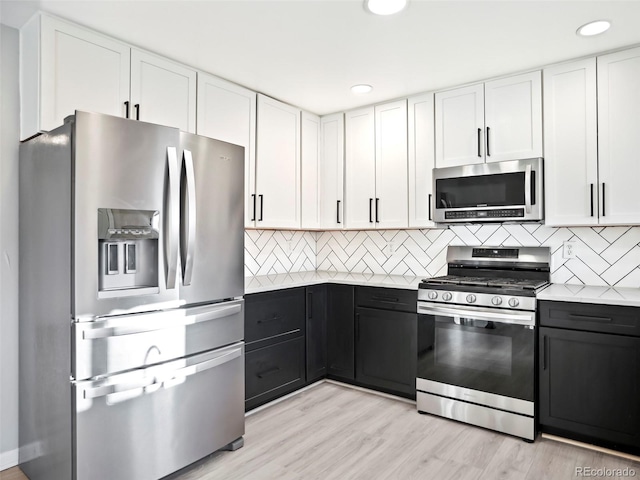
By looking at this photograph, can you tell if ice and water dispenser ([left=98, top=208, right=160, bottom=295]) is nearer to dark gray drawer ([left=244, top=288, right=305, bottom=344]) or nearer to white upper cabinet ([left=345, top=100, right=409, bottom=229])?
dark gray drawer ([left=244, top=288, right=305, bottom=344])

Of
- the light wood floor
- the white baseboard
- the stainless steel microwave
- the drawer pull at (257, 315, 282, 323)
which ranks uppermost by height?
the stainless steel microwave

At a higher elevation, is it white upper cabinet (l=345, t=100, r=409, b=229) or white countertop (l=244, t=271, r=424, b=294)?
white upper cabinet (l=345, t=100, r=409, b=229)

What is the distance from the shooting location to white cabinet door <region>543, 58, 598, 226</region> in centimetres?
265

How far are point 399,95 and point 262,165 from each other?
48.4 inches

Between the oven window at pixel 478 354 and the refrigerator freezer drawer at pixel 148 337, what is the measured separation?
4.44 ft

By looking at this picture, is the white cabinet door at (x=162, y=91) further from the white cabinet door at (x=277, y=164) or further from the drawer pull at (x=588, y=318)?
the drawer pull at (x=588, y=318)

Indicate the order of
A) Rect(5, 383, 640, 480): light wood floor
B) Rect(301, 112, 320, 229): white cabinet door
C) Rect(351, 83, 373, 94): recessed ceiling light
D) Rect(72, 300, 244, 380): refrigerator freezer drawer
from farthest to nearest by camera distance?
Rect(301, 112, 320, 229): white cabinet door, Rect(351, 83, 373, 94): recessed ceiling light, Rect(5, 383, 640, 480): light wood floor, Rect(72, 300, 244, 380): refrigerator freezer drawer

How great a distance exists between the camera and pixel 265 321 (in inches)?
A: 115

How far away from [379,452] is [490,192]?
73.4 inches

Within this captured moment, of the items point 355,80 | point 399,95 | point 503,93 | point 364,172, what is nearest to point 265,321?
point 364,172

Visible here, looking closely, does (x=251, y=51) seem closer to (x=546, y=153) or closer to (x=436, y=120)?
(x=436, y=120)

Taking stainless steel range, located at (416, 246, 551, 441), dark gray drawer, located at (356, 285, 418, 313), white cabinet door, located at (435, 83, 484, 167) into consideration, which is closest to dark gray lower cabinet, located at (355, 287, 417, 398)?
dark gray drawer, located at (356, 285, 418, 313)

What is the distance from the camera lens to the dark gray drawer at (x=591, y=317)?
89.4 inches

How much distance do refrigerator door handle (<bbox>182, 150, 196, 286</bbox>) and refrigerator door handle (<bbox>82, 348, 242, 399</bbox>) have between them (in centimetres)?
44
